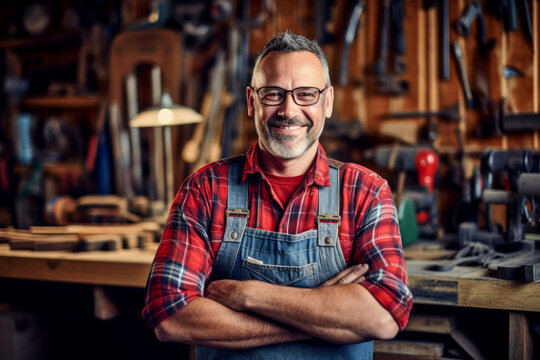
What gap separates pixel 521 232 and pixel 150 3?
3178mm

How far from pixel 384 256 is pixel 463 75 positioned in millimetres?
2057

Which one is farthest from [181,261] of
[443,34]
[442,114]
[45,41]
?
[45,41]

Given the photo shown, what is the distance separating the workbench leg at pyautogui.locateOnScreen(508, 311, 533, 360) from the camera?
208cm

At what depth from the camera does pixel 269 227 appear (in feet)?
6.25

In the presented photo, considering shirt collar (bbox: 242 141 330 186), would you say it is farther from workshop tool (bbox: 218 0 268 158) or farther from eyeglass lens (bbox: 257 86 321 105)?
workshop tool (bbox: 218 0 268 158)

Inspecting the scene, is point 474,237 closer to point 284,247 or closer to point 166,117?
point 284,247

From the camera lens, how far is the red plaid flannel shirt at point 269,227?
174 cm

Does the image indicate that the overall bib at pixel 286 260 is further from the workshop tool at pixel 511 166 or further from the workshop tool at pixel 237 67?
the workshop tool at pixel 237 67

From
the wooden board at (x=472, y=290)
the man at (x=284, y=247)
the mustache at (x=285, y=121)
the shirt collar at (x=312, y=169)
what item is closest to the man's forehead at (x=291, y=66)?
the man at (x=284, y=247)

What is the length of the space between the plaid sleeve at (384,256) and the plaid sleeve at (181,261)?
498 millimetres

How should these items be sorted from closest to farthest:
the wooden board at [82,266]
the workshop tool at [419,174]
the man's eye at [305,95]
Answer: the man's eye at [305,95]
the wooden board at [82,266]
the workshop tool at [419,174]

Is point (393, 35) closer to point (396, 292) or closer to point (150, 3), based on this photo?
point (150, 3)

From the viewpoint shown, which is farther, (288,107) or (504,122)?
(504,122)

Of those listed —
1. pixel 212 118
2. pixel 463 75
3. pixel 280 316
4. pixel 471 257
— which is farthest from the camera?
pixel 212 118
